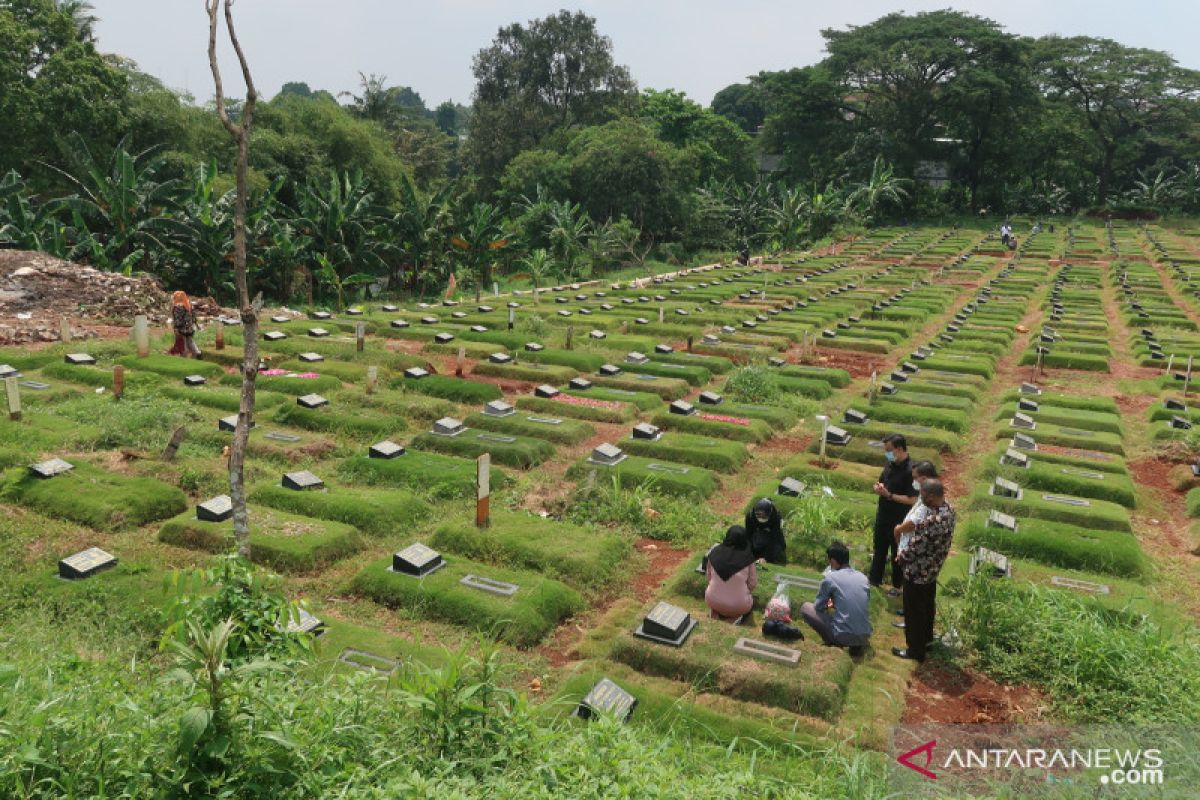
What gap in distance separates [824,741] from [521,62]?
193 ft

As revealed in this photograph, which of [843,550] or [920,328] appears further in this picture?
[920,328]

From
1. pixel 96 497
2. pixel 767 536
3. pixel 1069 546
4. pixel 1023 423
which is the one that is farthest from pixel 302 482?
pixel 1023 423

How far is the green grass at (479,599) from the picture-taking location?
803 cm

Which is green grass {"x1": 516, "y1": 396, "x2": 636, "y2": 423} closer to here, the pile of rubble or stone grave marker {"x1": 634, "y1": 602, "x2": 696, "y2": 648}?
stone grave marker {"x1": 634, "y1": 602, "x2": 696, "y2": 648}

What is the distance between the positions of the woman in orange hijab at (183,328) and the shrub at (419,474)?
700 centimetres

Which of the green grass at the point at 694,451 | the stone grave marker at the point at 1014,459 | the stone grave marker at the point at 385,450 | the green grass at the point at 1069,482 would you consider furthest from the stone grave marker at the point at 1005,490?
the stone grave marker at the point at 385,450

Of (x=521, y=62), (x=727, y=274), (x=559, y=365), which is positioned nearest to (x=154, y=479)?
(x=559, y=365)

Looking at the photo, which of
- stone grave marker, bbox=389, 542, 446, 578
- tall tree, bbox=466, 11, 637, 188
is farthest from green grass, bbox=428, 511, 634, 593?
tall tree, bbox=466, 11, 637, 188

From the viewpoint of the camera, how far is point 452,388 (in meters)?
16.1

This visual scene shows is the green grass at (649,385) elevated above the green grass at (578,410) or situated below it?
above

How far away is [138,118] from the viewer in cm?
3278

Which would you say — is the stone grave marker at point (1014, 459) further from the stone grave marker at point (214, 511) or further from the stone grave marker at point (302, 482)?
the stone grave marker at point (214, 511)

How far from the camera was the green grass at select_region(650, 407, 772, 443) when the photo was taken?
14.4 m

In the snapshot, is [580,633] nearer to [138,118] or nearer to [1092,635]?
[1092,635]
